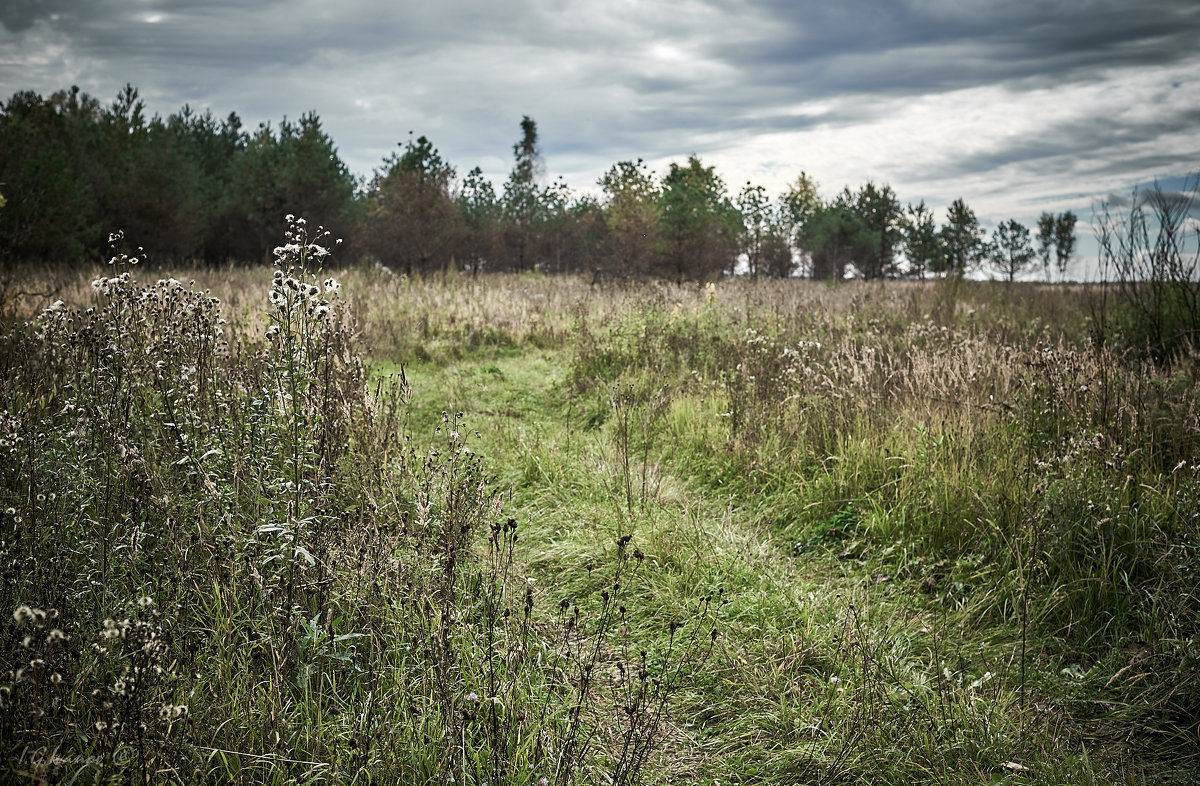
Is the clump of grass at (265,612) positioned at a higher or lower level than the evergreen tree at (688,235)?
lower

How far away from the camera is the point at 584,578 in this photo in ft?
12.1

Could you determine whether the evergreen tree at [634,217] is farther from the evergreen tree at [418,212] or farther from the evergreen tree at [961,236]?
the evergreen tree at [961,236]

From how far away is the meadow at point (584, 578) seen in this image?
2.12 m

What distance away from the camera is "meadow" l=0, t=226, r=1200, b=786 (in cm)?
212

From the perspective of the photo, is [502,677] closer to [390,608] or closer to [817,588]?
[390,608]

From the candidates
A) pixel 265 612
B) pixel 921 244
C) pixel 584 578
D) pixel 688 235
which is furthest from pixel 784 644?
pixel 921 244

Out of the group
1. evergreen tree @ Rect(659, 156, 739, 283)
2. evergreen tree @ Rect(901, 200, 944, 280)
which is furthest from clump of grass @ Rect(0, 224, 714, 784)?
evergreen tree @ Rect(901, 200, 944, 280)

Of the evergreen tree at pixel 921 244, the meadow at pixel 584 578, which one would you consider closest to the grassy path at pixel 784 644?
the meadow at pixel 584 578

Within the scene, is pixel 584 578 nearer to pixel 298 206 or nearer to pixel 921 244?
pixel 298 206

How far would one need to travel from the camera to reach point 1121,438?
13.7ft

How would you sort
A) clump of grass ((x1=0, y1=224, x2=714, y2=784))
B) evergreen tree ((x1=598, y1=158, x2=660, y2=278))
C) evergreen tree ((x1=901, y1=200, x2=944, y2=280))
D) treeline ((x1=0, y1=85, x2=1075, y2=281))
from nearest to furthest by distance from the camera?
Result: clump of grass ((x1=0, y1=224, x2=714, y2=784)) → treeline ((x1=0, y1=85, x2=1075, y2=281)) → evergreen tree ((x1=598, y1=158, x2=660, y2=278)) → evergreen tree ((x1=901, y1=200, x2=944, y2=280))

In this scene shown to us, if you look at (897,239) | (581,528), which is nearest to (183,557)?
(581,528)

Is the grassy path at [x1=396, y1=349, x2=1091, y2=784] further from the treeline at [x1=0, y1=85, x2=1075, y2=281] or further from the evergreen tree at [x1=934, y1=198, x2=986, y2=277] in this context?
the evergreen tree at [x1=934, y1=198, x2=986, y2=277]

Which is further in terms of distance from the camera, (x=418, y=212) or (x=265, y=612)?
(x=418, y=212)
